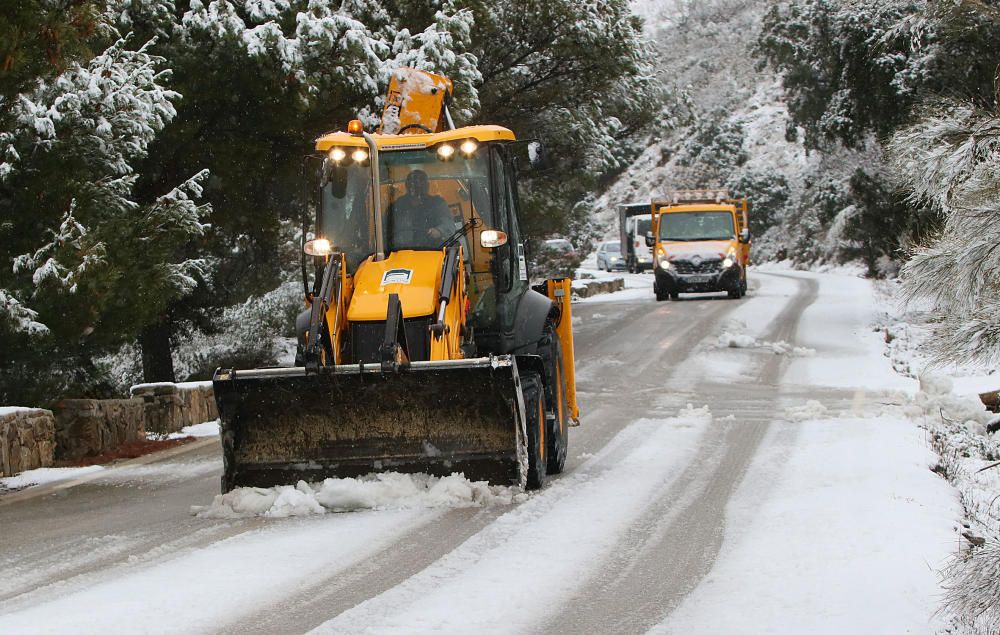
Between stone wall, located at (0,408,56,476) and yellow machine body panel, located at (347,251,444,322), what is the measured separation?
11.7 ft

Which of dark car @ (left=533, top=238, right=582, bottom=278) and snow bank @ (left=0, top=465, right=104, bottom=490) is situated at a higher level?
dark car @ (left=533, top=238, right=582, bottom=278)

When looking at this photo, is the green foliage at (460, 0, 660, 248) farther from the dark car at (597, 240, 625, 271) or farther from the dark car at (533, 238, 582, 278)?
the dark car at (597, 240, 625, 271)

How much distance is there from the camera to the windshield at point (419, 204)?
900 centimetres

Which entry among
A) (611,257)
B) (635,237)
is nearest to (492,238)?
(635,237)

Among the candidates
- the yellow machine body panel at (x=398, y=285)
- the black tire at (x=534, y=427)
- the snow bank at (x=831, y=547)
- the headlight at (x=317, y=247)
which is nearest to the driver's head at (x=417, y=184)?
the yellow machine body panel at (x=398, y=285)

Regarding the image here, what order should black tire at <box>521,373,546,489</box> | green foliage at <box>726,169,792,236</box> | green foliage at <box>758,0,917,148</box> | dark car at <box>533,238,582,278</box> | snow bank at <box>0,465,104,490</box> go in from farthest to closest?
green foliage at <box>726,169,792,236</box>
dark car at <box>533,238,582,278</box>
green foliage at <box>758,0,917,148</box>
snow bank at <box>0,465,104,490</box>
black tire at <box>521,373,546,489</box>

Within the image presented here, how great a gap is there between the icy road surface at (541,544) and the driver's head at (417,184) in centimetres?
224

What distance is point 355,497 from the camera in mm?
7727

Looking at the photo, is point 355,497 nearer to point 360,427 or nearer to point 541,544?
point 360,427

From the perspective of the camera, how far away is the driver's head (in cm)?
905

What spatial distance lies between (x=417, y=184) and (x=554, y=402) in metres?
1.93

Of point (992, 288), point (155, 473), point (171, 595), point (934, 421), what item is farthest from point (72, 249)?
point (934, 421)

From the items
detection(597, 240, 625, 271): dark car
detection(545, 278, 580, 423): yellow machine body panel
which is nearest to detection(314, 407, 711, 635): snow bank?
detection(545, 278, 580, 423): yellow machine body panel

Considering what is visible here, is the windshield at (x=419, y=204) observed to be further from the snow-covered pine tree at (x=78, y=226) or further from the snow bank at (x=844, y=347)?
the snow bank at (x=844, y=347)
